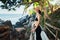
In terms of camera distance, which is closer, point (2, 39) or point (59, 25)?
point (59, 25)

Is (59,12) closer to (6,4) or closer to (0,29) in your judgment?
(0,29)

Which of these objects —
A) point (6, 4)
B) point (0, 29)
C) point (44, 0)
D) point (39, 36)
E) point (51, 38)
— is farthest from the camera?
point (6, 4)

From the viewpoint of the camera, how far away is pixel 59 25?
1.59 m

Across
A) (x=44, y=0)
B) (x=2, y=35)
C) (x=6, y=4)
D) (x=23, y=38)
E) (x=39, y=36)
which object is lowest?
(x=23, y=38)

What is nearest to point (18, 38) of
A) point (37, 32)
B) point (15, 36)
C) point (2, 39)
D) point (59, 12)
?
point (15, 36)

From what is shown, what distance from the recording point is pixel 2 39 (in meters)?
4.93

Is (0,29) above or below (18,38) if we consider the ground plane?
above

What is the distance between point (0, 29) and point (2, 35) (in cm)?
15

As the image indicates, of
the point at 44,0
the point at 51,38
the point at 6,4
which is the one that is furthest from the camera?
the point at 6,4

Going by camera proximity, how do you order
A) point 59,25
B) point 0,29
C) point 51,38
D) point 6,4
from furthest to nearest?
point 6,4, point 0,29, point 51,38, point 59,25

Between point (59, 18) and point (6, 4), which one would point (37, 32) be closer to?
point (59, 18)

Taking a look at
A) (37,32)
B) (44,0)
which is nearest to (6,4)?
(37,32)

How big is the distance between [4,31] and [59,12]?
3312 mm

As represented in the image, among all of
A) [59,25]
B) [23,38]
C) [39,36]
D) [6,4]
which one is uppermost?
[59,25]
